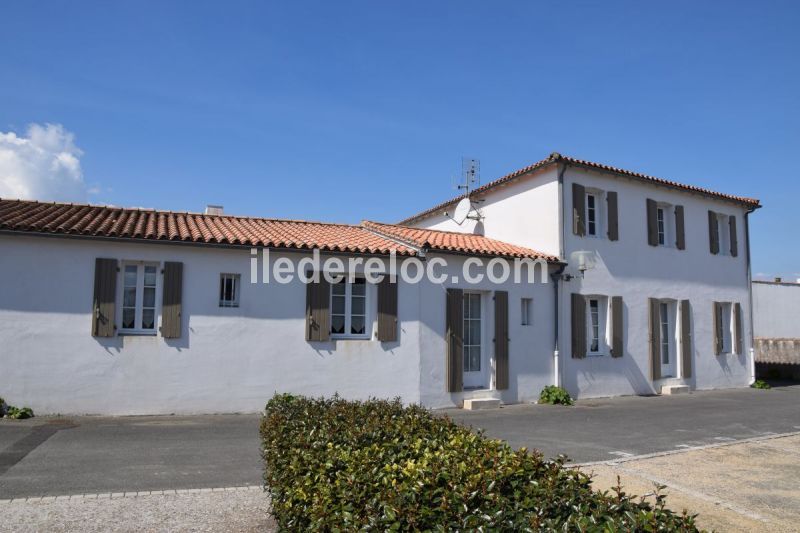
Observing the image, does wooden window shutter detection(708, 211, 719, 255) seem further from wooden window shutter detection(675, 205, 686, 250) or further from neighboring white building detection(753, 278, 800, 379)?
neighboring white building detection(753, 278, 800, 379)

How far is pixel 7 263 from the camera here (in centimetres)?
991

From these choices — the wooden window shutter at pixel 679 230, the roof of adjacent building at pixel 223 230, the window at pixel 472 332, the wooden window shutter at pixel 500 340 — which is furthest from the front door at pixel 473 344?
the wooden window shutter at pixel 679 230

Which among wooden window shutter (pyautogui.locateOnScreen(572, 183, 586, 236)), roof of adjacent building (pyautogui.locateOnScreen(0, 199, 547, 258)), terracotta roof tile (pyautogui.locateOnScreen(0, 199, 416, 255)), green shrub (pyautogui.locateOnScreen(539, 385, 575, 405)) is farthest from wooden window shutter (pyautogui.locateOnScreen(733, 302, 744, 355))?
terracotta roof tile (pyautogui.locateOnScreen(0, 199, 416, 255))

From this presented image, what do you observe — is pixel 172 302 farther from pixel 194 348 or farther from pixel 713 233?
pixel 713 233

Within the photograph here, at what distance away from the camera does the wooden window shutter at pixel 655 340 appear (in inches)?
603

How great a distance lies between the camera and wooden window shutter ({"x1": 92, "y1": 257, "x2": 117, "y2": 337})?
33.6 ft

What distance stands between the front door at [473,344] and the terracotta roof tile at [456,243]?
106cm

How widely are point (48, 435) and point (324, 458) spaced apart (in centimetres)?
674

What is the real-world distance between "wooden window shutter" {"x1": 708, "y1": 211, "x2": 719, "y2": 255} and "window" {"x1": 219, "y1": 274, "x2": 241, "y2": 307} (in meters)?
13.9

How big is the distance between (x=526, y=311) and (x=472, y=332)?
59.5 inches

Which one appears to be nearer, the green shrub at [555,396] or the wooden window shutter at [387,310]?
the wooden window shutter at [387,310]

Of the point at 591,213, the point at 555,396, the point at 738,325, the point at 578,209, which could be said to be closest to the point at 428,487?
the point at 555,396

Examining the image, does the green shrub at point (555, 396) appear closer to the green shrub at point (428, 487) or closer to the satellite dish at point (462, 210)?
the satellite dish at point (462, 210)

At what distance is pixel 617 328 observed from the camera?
48.2ft
